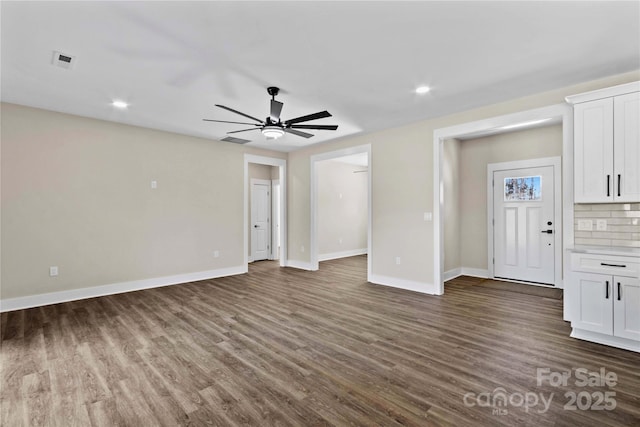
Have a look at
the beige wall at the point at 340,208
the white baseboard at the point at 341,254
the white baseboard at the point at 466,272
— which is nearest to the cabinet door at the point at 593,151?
the white baseboard at the point at 466,272

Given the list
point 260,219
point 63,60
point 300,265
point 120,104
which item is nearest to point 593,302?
point 300,265

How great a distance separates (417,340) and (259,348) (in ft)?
5.21

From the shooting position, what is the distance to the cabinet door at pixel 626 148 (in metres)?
3.03

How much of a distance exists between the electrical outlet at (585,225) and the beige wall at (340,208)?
218 inches

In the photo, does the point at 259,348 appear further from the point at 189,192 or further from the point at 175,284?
the point at 189,192

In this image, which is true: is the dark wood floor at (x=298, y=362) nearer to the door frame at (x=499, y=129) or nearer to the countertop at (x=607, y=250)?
the door frame at (x=499, y=129)

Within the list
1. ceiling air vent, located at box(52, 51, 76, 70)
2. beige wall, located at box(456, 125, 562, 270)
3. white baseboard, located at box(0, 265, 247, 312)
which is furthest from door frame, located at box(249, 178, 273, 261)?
ceiling air vent, located at box(52, 51, 76, 70)

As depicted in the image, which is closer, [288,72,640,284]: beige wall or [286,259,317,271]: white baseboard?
[288,72,640,284]: beige wall

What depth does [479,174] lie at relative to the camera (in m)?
6.09

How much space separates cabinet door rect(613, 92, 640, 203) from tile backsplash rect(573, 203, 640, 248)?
215 millimetres

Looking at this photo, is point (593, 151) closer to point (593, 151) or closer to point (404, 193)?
point (593, 151)

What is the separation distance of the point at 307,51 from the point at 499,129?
3160 millimetres

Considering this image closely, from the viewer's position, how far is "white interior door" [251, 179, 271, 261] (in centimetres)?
830

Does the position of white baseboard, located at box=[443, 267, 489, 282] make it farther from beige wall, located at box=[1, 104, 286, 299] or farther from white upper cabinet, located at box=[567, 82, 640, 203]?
beige wall, located at box=[1, 104, 286, 299]
